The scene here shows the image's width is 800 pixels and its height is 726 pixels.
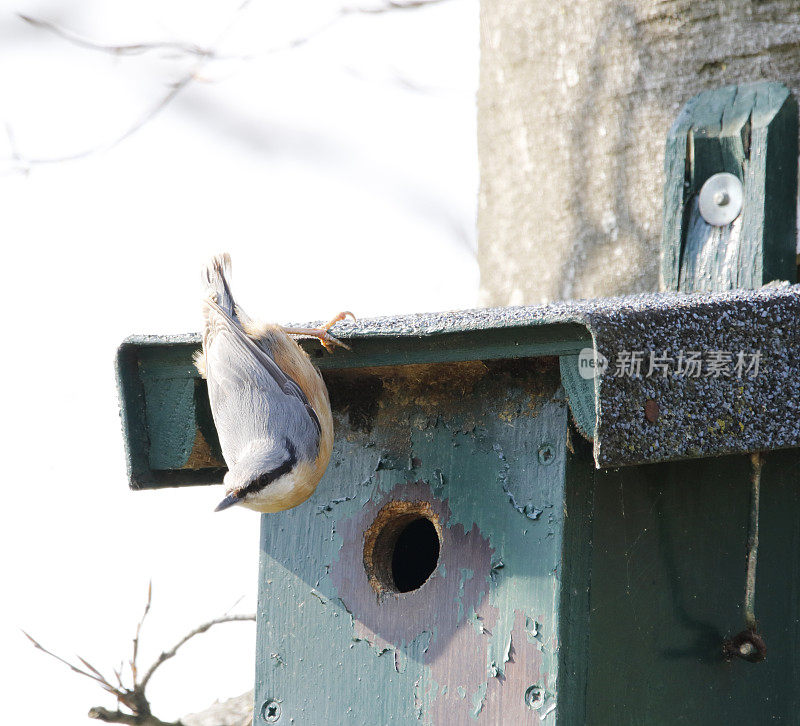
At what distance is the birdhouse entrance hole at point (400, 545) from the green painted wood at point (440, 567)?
17mm

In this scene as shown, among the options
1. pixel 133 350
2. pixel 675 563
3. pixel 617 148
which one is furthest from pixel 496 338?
pixel 617 148

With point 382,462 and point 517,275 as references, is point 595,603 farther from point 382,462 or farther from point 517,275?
point 517,275

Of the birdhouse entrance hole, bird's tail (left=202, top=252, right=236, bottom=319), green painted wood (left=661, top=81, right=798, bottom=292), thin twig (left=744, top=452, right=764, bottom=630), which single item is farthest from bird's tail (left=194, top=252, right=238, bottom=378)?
thin twig (left=744, top=452, right=764, bottom=630)

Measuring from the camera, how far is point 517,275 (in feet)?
9.85

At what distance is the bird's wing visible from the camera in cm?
208

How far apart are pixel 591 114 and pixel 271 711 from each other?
1.71m

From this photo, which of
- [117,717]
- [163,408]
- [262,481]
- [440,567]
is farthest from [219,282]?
[117,717]

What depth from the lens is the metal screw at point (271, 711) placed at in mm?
2154

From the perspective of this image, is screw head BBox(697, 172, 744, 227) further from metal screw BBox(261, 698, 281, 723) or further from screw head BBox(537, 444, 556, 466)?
metal screw BBox(261, 698, 281, 723)

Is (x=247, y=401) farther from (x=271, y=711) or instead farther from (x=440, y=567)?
(x=271, y=711)

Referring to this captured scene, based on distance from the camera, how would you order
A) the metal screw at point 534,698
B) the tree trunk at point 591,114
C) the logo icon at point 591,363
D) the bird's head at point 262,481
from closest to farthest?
the logo icon at point 591,363 → the metal screw at point 534,698 → the bird's head at point 262,481 → the tree trunk at point 591,114

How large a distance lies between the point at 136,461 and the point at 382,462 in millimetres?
521

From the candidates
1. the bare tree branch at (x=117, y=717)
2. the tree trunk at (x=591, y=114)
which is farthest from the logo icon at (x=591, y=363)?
the bare tree branch at (x=117, y=717)
